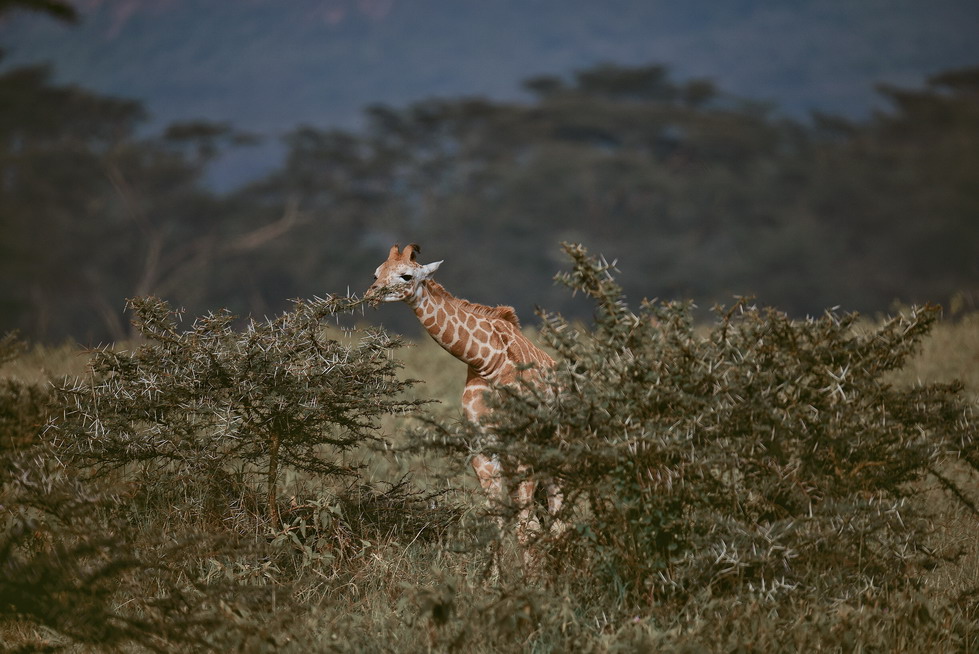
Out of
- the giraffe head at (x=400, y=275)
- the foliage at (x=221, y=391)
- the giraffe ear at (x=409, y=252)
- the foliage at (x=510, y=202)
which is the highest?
the giraffe ear at (x=409, y=252)

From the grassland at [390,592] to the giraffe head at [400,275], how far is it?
2.64 ft

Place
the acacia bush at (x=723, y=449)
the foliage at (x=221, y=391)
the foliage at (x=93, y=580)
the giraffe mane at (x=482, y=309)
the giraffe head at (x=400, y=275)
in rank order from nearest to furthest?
the foliage at (x=93, y=580)
the acacia bush at (x=723, y=449)
the foliage at (x=221, y=391)
the giraffe head at (x=400, y=275)
the giraffe mane at (x=482, y=309)

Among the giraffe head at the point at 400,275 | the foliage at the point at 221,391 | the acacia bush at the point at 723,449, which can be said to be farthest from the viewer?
the giraffe head at the point at 400,275

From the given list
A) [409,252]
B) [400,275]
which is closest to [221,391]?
[400,275]

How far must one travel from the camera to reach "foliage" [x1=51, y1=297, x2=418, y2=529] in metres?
4.69

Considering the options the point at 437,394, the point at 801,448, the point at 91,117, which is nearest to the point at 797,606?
the point at 801,448

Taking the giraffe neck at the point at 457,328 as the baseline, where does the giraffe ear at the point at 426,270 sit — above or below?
above

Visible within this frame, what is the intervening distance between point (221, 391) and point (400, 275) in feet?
3.35

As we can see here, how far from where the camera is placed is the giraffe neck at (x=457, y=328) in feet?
17.4

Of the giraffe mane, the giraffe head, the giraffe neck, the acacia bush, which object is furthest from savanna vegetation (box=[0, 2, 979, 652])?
the giraffe mane

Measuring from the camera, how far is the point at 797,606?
399cm

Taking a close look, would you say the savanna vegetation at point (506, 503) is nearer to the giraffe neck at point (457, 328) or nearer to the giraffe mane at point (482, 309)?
the giraffe neck at point (457, 328)

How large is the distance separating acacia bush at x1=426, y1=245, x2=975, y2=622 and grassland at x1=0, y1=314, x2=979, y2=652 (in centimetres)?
11

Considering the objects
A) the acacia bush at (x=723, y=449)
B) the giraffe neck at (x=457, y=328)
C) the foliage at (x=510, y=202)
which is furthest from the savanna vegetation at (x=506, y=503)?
the foliage at (x=510, y=202)
